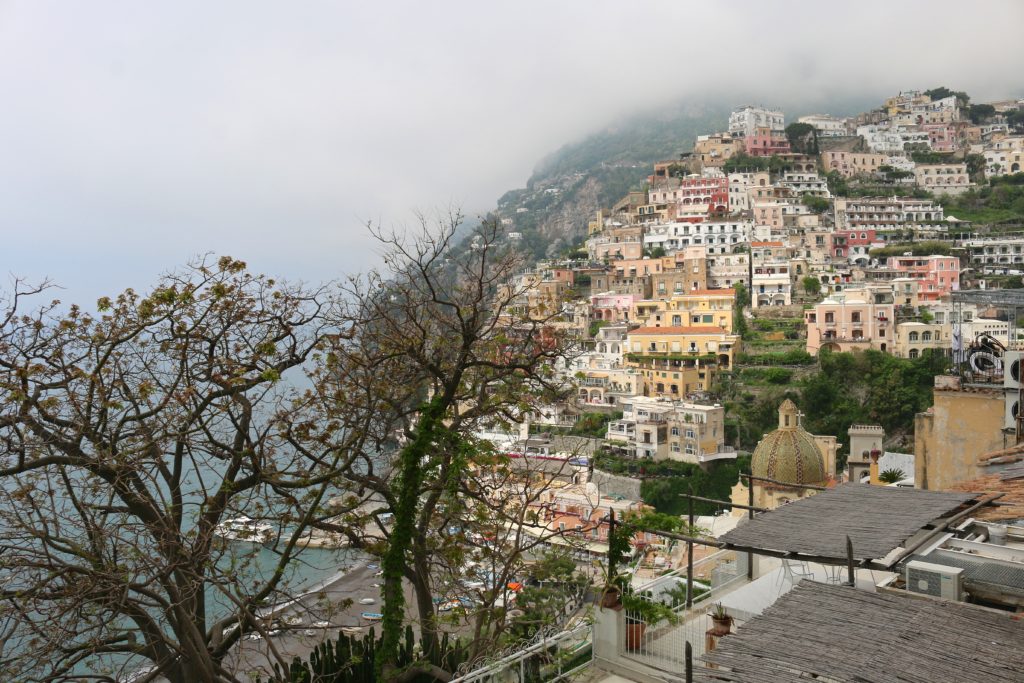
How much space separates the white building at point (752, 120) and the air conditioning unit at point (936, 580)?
272 ft

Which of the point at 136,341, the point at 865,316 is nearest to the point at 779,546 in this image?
the point at 136,341

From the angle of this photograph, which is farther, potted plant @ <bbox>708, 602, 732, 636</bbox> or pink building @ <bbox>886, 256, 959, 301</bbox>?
pink building @ <bbox>886, 256, 959, 301</bbox>

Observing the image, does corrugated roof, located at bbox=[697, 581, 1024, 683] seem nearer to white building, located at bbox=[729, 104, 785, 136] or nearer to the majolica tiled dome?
the majolica tiled dome

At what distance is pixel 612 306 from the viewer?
53438mm

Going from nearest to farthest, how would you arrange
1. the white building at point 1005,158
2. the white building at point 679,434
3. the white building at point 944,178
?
the white building at point 679,434 < the white building at point 944,178 < the white building at point 1005,158

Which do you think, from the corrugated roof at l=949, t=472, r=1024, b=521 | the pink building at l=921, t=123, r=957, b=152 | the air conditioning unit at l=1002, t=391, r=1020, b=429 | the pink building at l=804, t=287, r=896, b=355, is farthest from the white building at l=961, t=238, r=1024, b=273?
the corrugated roof at l=949, t=472, r=1024, b=521

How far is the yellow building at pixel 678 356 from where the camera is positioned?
42750 millimetres

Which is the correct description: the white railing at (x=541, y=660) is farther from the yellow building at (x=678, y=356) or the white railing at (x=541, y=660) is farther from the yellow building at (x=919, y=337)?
the yellow building at (x=919, y=337)

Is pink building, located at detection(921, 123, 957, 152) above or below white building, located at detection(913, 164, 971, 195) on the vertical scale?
above

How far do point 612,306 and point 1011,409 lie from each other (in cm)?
4247

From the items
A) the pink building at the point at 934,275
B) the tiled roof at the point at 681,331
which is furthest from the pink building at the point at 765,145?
the tiled roof at the point at 681,331

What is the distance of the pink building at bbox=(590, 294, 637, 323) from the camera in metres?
52.6

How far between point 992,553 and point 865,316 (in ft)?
135

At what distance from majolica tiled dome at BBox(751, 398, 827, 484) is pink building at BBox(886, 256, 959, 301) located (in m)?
32.2
